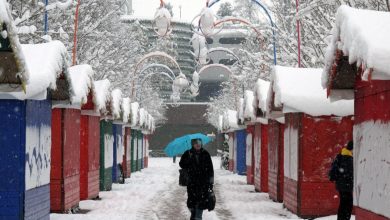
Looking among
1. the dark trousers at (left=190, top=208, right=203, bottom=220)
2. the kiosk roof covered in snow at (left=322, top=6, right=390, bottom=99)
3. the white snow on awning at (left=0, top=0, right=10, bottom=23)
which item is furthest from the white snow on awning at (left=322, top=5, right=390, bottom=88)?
the white snow on awning at (left=0, top=0, right=10, bottom=23)

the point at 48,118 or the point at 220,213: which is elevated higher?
the point at 48,118

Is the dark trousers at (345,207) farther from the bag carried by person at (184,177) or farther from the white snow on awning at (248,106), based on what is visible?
the white snow on awning at (248,106)

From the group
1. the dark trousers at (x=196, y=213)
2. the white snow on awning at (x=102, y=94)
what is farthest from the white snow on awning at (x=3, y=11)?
the white snow on awning at (x=102, y=94)

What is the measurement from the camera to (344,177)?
558 inches

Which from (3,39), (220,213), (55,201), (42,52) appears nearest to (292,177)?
(220,213)

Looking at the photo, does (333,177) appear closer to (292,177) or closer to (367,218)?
(367,218)

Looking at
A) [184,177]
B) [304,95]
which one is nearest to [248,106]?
[304,95]

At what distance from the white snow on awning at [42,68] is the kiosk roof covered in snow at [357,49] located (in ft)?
15.7

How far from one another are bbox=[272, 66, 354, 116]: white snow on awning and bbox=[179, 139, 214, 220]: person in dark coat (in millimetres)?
4702

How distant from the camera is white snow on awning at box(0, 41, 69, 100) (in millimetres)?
12664

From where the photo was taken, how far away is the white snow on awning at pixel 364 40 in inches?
355

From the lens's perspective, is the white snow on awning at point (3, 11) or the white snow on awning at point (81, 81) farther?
the white snow on awning at point (81, 81)

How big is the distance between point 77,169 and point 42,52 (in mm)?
6968

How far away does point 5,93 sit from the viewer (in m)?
12.5
